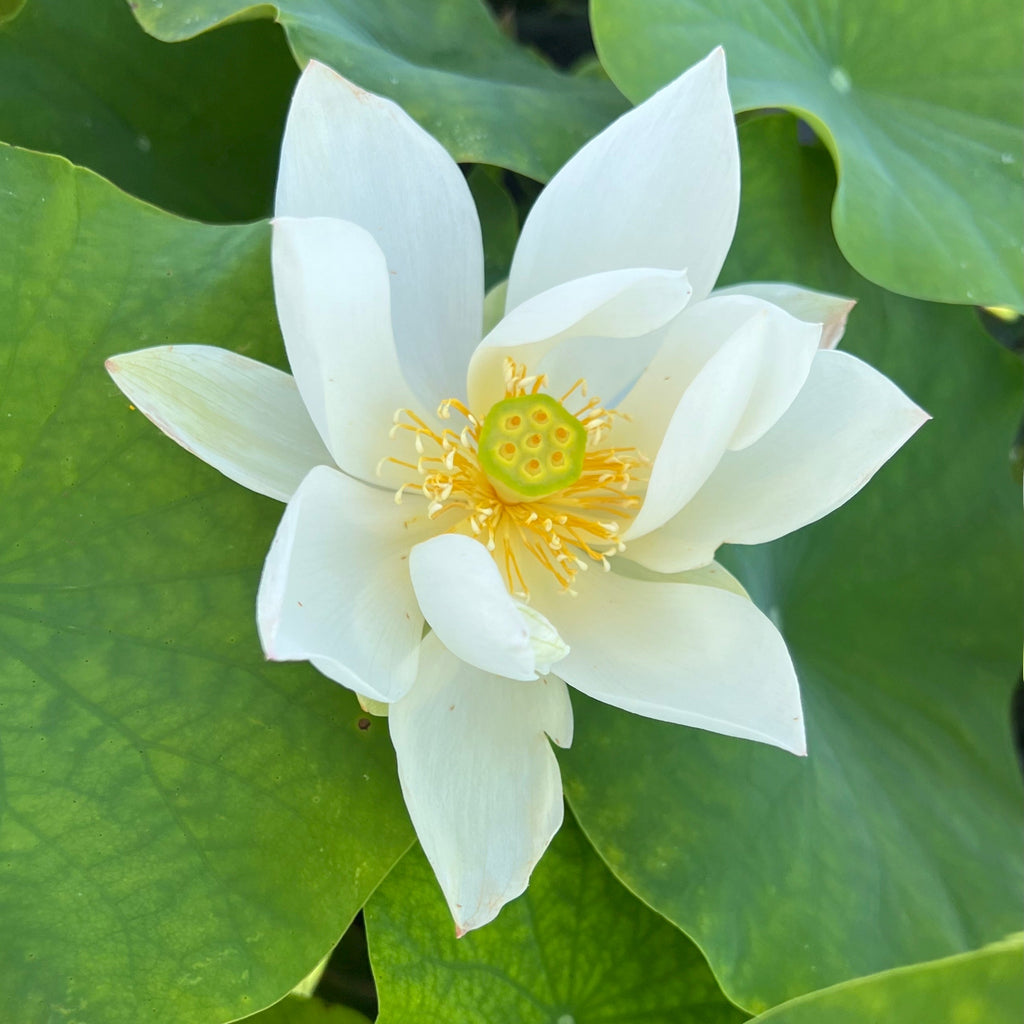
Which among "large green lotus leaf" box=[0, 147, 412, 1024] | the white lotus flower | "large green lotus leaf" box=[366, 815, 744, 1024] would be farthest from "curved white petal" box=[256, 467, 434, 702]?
"large green lotus leaf" box=[366, 815, 744, 1024]

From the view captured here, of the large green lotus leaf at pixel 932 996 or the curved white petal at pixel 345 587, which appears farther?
the large green lotus leaf at pixel 932 996

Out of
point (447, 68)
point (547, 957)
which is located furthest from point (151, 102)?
point (547, 957)

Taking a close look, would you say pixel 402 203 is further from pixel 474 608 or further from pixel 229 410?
pixel 474 608

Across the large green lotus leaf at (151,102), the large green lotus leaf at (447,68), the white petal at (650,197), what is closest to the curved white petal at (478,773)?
the white petal at (650,197)

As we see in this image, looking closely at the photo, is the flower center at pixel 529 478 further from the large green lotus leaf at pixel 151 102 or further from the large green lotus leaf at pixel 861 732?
the large green lotus leaf at pixel 151 102

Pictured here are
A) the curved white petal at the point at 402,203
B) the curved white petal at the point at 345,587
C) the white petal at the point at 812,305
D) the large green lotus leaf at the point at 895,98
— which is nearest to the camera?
the curved white petal at the point at 345,587

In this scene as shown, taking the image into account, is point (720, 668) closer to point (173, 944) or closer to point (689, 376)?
point (689, 376)

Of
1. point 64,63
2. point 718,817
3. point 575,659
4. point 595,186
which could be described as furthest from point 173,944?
point 64,63
